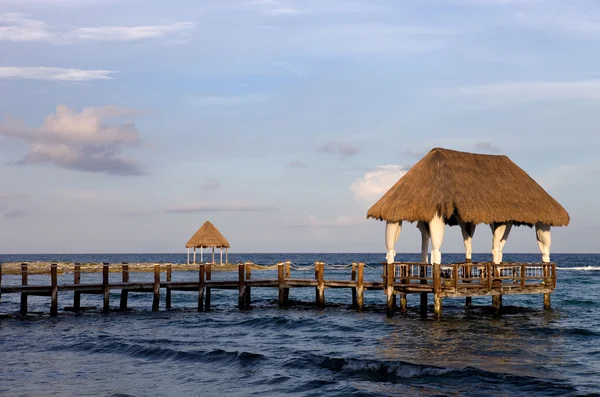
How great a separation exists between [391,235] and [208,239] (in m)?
40.9

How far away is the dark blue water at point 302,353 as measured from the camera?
1753 centimetres

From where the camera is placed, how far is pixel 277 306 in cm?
3541

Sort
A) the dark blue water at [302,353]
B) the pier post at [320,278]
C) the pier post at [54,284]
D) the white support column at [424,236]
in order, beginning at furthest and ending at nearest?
the pier post at [320,278], the white support column at [424,236], the pier post at [54,284], the dark blue water at [302,353]

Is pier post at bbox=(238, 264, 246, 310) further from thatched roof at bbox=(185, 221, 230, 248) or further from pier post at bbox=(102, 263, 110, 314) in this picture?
thatched roof at bbox=(185, 221, 230, 248)

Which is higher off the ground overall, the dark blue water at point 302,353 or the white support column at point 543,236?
the white support column at point 543,236

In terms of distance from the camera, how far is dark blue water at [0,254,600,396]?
1753 centimetres

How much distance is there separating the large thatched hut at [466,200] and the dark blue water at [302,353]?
3.45m

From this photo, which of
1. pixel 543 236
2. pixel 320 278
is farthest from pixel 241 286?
pixel 543 236

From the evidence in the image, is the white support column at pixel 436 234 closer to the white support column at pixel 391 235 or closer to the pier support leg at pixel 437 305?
the pier support leg at pixel 437 305

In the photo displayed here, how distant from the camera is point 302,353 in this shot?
21.9 meters

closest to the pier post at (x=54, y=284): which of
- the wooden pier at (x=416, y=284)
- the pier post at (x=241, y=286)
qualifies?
the wooden pier at (x=416, y=284)

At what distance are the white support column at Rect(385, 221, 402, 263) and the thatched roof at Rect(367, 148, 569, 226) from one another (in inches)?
19.1

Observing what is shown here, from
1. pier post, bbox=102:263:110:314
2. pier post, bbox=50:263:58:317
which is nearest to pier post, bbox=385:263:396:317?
pier post, bbox=102:263:110:314

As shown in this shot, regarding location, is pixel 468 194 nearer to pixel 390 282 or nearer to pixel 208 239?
pixel 390 282
